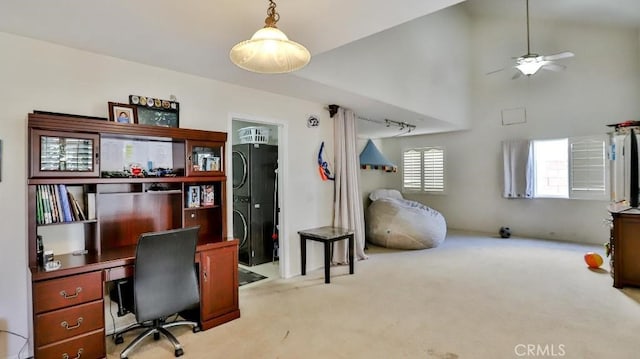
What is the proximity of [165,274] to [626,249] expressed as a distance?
15.7 ft

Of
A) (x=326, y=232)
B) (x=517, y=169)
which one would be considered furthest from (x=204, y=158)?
(x=517, y=169)

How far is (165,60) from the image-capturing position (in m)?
2.88

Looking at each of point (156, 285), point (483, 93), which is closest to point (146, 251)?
point (156, 285)

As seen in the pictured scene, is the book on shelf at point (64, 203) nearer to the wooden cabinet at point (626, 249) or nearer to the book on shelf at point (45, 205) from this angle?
the book on shelf at point (45, 205)

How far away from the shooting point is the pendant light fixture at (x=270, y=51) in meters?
1.78

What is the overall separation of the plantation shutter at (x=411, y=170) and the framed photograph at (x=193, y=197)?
6343mm

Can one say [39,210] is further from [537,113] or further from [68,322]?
[537,113]

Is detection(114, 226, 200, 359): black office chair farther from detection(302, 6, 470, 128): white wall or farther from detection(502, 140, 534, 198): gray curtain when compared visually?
detection(502, 140, 534, 198): gray curtain

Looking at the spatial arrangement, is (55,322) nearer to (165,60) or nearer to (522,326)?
(165,60)

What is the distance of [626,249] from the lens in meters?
3.65

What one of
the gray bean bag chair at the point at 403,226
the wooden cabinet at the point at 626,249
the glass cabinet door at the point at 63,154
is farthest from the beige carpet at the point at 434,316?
the glass cabinet door at the point at 63,154

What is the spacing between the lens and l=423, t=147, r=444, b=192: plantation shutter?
26.0ft

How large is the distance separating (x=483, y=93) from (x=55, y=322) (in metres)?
7.91

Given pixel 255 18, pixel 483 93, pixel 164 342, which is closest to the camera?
pixel 255 18
